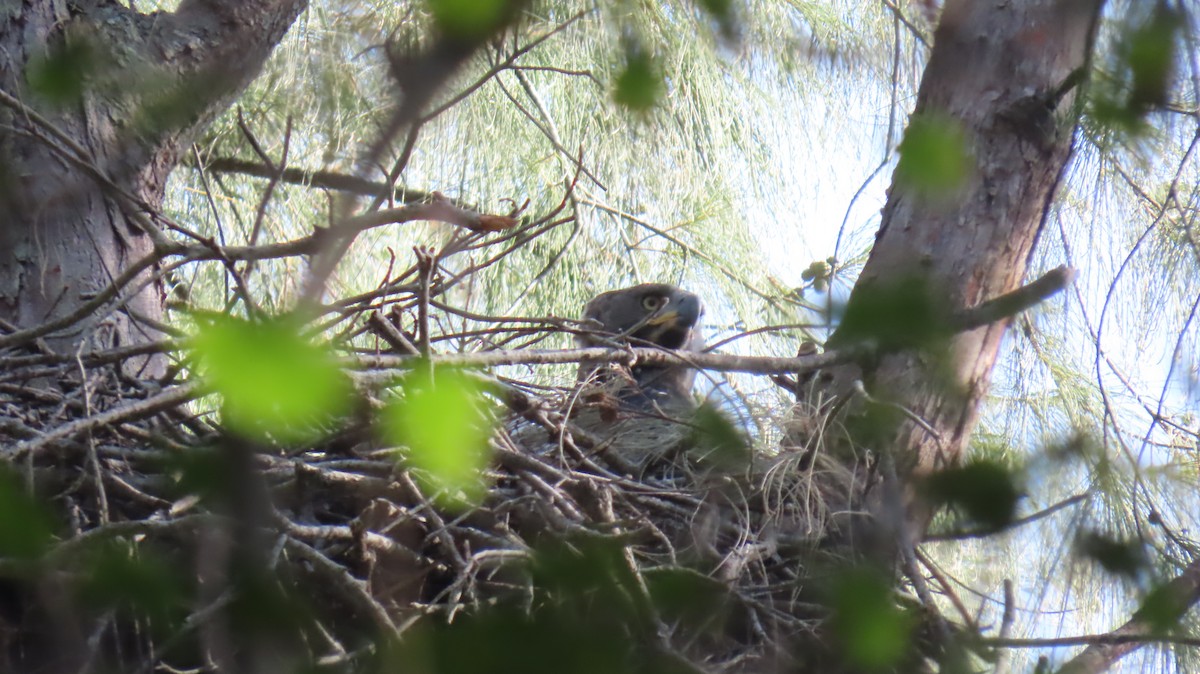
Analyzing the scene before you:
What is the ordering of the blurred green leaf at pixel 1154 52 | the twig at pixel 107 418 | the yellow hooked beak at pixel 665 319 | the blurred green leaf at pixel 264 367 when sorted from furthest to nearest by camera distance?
the yellow hooked beak at pixel 665 319, the twig at pixel 107 418, the blurred green leaf at pixel 1154 52, the blurred green leaf at pixel 264 367

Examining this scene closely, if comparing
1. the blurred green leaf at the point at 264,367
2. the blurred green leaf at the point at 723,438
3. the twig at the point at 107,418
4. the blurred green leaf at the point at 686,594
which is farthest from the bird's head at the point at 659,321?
the blurred green leaf at the point at 264,367

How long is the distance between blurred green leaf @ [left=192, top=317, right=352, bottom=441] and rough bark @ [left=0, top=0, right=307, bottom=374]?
213 centimetres

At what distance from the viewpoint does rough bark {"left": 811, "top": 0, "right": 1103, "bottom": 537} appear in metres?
2.70

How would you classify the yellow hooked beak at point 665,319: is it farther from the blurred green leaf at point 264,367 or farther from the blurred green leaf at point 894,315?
the blurred green leaf at point 264,367

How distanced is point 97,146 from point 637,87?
94.9 inches

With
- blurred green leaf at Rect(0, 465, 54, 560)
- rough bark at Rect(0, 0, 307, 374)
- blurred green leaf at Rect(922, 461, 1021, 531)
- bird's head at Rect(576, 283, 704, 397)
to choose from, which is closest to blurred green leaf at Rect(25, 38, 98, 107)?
blurred green leaf at Rect(0, 465, 54, 560)

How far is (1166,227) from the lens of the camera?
128 inches

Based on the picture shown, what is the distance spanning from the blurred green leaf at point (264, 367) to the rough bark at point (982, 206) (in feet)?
6.78

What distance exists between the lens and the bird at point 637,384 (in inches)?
113

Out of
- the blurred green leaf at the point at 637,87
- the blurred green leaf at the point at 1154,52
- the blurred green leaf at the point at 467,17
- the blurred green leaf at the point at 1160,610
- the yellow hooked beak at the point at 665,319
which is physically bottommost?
the blurred green leaf at the point at 1160,610

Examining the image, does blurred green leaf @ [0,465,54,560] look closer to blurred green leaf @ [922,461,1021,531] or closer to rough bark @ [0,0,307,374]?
blurred green leaf @ [922,461,1021,531]

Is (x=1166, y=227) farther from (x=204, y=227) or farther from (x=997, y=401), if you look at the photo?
(x=204, y=227)

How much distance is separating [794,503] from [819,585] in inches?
16.5

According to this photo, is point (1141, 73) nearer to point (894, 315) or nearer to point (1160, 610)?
point (894, 315)
